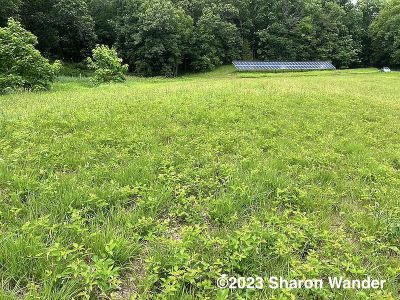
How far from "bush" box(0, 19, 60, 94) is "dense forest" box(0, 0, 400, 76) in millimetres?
21169

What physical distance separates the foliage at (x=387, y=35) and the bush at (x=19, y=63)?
49238 mm

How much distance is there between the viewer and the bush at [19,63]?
505 inches

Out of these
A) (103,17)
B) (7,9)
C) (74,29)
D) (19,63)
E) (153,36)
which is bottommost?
(153,36)

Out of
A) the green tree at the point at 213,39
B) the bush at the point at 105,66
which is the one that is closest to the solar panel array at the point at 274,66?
the green tree at the point at 213,39

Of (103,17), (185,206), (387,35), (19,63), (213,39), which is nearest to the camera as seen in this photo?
(185,206)

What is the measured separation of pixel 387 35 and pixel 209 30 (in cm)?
2757

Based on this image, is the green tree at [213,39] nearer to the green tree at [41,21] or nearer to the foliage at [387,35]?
the green tree at [41,21]

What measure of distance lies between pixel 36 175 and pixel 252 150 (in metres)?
3.58

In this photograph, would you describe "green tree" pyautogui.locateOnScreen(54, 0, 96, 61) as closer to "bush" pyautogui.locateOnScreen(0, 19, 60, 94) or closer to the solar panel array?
the solar panel array

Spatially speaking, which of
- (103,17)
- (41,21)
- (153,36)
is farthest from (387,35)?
(41,21)

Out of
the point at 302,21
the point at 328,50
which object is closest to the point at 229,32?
the point at 302,21

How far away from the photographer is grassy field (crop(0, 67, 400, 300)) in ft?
8.97

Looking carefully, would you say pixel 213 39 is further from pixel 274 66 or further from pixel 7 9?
pixel 7 9

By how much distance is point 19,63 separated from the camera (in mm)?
13148
